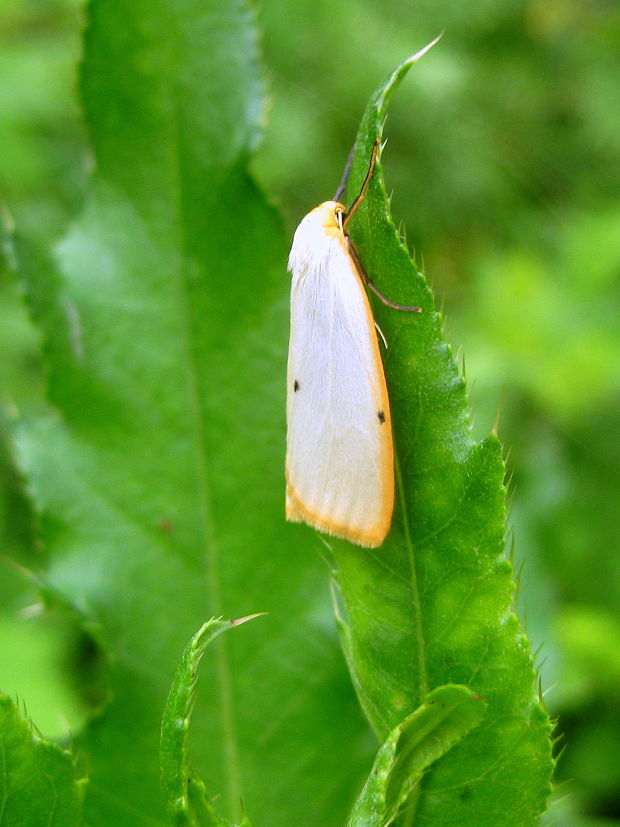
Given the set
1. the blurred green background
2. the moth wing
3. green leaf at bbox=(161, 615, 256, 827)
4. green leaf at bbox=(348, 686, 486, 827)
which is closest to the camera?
green leaf at bbox=(161, 615, 256, 827)

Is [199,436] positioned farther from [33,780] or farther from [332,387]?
[33,780]

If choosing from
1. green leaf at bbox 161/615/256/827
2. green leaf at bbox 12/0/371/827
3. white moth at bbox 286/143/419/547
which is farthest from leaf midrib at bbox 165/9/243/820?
green leaf at bbox 161/615/256/827

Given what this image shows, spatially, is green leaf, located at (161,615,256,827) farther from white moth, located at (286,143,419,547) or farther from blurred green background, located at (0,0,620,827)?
blurred green background, located at (0,0,620,827)

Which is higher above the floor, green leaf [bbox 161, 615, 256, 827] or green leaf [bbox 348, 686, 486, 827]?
green leaf [bbox 161, 615, 256, 827]

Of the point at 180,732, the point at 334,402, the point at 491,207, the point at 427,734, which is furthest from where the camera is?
the point at 491,207

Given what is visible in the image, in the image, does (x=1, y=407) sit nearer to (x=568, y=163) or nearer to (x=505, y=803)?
(x=505, y=803)

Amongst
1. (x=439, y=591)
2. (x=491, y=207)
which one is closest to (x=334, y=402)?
(x=439, y=591)
